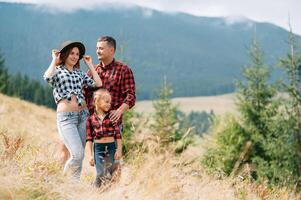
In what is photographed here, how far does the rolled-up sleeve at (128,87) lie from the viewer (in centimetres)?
595

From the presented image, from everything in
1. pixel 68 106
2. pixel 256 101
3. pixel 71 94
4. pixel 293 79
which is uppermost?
pixel 71 94

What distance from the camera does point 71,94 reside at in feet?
19.0

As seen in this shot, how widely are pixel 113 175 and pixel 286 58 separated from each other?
74.6ft

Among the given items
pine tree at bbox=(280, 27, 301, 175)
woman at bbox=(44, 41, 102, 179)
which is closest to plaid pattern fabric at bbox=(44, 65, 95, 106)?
woman at bbox=(44, 41, 102, 179)

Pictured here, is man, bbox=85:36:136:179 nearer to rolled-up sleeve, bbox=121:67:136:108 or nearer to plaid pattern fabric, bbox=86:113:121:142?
rolled-up sleeve, bbox=121:67:136:108

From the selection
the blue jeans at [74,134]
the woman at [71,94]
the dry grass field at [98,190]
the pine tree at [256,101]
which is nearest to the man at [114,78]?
the woman at [71,94]

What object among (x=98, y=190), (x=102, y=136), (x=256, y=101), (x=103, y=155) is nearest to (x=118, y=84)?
(x=102, y=136)

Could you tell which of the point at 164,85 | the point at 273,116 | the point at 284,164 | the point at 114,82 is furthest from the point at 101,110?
the point at 164,85

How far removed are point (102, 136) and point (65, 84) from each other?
75cm

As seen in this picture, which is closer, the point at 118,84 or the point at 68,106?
the point at 68,106

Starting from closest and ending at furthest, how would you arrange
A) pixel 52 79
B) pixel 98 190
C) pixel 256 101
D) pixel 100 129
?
pixel 98 190 < pixel 100 129 < pixel 52 79 < pixel 256 101

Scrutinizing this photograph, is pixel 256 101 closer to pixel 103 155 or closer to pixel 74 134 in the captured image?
pixel 103 155

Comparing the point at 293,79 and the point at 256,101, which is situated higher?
the point at 293,79

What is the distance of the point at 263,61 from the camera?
91.5 feet
